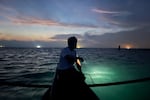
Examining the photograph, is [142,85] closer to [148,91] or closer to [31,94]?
[148,91]

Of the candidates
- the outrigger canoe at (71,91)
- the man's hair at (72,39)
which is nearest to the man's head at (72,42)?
the man's hair at (72,39)

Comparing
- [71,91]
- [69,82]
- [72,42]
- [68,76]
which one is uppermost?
[72,42]

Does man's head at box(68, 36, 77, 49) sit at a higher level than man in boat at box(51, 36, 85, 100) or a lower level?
higher

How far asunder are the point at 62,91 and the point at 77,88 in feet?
1.62

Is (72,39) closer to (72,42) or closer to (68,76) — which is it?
(72,42)

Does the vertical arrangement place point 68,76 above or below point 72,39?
below

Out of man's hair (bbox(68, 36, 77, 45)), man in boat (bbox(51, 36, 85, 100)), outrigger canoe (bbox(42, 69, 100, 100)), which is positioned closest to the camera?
outrigger canoe (bbox(42, 69, 100, 100))

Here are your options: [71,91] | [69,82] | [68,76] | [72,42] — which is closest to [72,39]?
[72,42]

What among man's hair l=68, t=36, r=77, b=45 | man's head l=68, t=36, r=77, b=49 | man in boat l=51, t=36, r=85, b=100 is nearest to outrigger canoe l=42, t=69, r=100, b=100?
man in boat l=51, t=36, r=85, b=100

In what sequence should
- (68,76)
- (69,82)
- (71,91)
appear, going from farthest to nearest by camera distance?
1. (68,76)
2. (69,82)
3. (71,91)

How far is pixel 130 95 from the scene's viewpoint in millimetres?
13422

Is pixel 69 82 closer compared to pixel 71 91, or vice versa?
pixel 71 91

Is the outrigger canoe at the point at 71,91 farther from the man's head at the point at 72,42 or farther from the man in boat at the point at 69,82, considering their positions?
the man's head at the point at 72,42

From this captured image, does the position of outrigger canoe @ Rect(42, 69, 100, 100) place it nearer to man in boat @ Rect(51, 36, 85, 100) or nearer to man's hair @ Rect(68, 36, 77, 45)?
man in boat @ Rect(51, 36, 85, 100)
